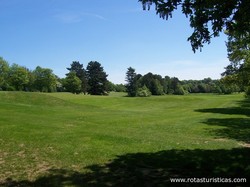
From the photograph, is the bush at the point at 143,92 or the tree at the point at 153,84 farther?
the tree at the point at 153,84

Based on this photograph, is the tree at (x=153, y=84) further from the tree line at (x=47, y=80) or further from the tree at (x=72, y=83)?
the tree at (x=72, y=83)

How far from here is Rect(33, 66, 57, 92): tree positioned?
12875 centimetres

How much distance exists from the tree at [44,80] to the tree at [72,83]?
5.43 meters

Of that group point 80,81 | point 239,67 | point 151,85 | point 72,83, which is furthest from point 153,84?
point 239,67

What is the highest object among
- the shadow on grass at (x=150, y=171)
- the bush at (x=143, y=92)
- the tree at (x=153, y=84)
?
the tree at (x=153, y=84)

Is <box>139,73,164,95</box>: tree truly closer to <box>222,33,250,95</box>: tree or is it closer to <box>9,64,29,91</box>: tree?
<box>9,64,29,91</box>: tree

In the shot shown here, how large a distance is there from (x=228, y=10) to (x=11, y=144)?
11.1 metres

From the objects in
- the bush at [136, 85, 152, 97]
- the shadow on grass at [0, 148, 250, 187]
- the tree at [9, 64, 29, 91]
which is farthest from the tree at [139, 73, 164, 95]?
the shadow on grass at [0, 148, 250, 187]

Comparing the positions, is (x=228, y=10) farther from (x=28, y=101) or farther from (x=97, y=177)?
(x=28, y=101)

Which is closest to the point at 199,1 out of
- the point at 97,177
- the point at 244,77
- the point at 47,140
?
the point at 97,177

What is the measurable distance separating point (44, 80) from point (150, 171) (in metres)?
123

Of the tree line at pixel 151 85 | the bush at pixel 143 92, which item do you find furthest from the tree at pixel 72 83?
the bush at pixel 143 92

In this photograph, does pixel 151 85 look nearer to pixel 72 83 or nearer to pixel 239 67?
pixel 72 83

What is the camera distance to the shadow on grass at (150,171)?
9.49 metres
